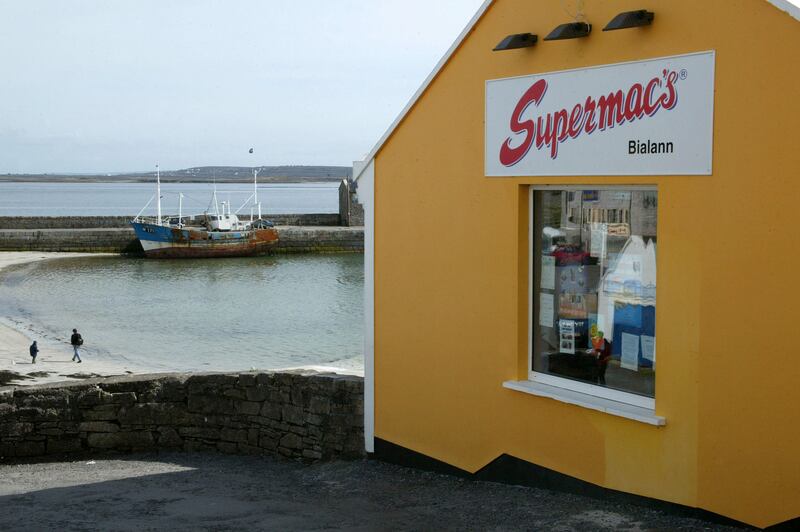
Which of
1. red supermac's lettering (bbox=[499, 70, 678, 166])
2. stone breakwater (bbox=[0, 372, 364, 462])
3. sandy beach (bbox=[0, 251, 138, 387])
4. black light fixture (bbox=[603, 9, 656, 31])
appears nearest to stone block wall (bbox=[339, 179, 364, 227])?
sandy beach (bbox=[0, 251, 138, 387])

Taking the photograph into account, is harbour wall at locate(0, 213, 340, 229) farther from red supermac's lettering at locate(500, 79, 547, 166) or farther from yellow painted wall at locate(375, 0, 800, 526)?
red supermac's lettering at locate(500, 79, 547, 166)

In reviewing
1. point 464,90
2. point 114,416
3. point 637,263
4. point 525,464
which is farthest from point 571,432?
point 114,416

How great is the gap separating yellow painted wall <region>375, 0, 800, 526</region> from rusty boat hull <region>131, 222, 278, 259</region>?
5525 cm

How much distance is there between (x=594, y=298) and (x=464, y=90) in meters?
2.04

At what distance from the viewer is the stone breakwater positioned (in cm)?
976

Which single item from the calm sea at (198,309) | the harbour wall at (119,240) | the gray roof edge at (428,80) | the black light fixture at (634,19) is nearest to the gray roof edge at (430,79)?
the gray roof edge at (428,80)

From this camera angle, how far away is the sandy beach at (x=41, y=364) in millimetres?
21672

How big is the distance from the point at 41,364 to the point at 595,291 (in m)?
22.4

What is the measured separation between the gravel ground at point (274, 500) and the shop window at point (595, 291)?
88 cm

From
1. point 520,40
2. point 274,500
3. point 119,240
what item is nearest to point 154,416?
point 274,500

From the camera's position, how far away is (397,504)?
7.43 m

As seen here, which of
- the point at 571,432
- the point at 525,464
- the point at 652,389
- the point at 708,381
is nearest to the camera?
the point at 708,381

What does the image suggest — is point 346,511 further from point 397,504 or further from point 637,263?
point 637,263

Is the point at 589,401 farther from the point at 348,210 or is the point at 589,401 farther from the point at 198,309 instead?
the point at 348,210
